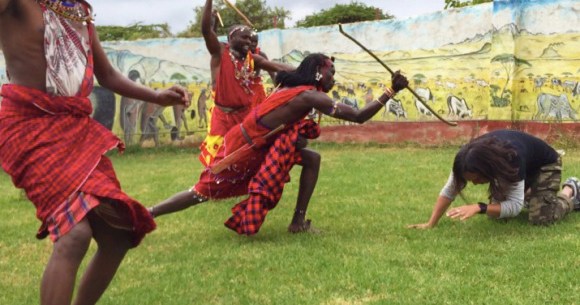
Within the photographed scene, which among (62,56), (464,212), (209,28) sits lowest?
(464,212)

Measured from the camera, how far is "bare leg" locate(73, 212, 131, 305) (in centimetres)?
259

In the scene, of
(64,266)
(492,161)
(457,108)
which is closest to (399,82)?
(492,161)

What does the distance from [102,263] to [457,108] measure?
9661 millimetres

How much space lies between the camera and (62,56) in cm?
242

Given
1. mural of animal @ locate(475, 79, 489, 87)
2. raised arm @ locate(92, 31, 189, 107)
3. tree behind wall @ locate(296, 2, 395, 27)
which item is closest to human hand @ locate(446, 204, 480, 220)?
raised arm @ locate(92, 31, 189, 107)

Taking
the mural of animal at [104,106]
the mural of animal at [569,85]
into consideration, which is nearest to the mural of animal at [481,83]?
the mural of animal at [569,85]

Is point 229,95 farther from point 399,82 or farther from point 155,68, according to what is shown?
point 155,68

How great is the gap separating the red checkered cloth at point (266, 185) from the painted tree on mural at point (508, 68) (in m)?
7.06

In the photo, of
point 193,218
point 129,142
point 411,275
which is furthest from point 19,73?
point 129,142

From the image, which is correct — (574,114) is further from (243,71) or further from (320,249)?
(320,249)

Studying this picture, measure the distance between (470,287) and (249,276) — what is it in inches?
51.2

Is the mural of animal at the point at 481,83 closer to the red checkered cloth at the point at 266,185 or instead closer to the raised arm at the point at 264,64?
the raised arm at the point at 264,64

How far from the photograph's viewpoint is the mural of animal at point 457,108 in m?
11.2

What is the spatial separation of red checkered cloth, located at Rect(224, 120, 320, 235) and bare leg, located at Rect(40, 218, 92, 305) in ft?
7.38
